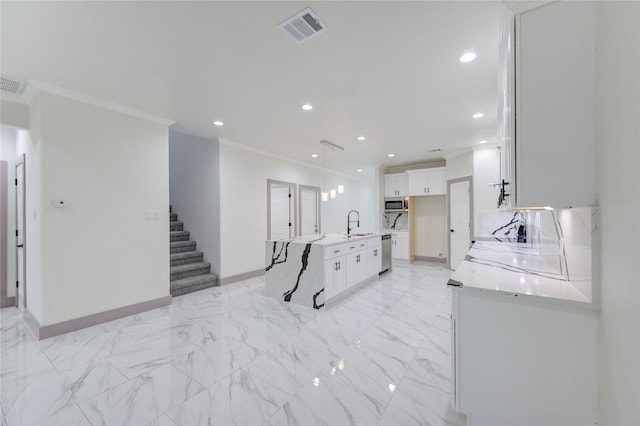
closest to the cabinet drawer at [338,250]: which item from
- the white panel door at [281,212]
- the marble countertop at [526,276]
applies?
the marble countertop at [526,276]

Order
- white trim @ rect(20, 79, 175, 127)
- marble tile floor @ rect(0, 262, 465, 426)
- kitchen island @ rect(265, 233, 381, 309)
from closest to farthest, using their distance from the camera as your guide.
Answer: marble tile floor @ rect(0, 262, 465, 426), white trim @ rect(20, 79, 175, 127), kitchen island @ rect(265, 233, 381, 309)

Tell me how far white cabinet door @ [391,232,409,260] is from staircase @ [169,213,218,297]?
179 inches

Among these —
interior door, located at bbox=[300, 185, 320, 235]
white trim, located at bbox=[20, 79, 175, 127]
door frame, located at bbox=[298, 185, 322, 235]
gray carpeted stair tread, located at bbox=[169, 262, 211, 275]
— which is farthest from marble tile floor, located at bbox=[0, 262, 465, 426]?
interior door, located at bbox=[300, 185, 320, 235]

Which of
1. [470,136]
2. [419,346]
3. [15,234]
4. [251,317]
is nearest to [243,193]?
[251,317]

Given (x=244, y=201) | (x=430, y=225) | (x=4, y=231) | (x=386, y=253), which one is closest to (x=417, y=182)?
(x=430, y=225)

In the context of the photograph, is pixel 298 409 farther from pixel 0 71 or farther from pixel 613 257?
pixel 0 71

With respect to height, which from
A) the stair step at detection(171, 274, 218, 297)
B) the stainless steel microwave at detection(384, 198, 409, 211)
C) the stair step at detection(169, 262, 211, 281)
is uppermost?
the stainless steel microwave at detection(384, 198, 409, 211)

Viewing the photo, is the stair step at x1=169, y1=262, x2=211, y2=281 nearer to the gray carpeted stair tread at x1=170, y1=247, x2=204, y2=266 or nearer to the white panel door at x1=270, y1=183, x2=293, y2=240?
the gray carpeted stair tread at x1=170, y1=247, x2=204, y2=266

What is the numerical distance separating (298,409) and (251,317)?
1.72 meters

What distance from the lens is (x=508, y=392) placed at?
1.40 meters

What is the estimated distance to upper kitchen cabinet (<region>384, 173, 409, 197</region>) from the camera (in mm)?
7251

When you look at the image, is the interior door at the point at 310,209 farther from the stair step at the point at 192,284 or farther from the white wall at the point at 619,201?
the white wall at the point at 619,201

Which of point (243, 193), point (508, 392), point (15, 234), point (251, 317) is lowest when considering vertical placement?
point (251, 317)

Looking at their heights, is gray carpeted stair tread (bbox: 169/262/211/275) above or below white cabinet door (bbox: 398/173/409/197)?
below
